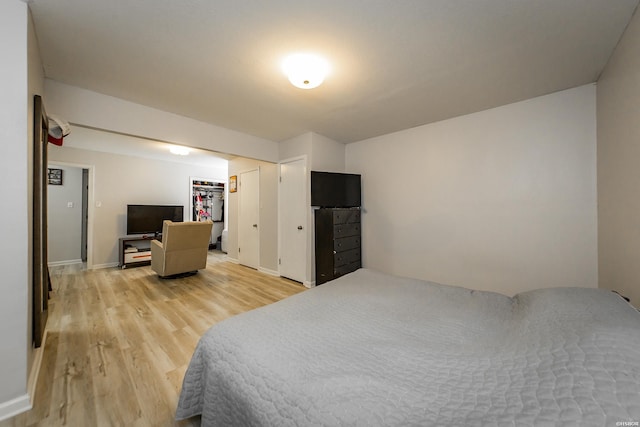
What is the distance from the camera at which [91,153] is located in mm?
4586

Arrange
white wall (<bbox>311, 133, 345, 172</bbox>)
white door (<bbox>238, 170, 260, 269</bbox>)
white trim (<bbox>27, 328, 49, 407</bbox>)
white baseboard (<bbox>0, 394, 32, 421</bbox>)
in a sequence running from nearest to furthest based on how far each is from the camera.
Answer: white baseboard (<bbox>0, 394, 32, 421</bbox>), white trim (<bbox>27, 328, 49, 407</bbox>), white wall (<bbox>311, 133, 345, 172</bbox>), white door (<bbox>238, 170, 260, 269</bbox>)

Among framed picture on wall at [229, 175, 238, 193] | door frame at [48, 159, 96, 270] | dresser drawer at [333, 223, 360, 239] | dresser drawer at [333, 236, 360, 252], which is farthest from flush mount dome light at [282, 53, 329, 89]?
door frame at [48, 159, 96, 270]

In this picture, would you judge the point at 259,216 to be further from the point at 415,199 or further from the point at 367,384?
the point at 367,384

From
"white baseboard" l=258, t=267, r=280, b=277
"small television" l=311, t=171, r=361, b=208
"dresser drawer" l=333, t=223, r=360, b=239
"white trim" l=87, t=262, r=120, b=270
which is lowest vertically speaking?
"white baseboard" l=258, t=267, r=280, b=277

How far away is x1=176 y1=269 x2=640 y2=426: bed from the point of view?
60cm

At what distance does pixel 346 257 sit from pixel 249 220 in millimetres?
2360

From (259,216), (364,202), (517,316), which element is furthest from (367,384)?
(259,216)

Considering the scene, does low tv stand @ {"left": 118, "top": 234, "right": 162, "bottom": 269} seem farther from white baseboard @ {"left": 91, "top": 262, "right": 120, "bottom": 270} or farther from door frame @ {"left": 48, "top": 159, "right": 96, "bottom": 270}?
door frame @ {"left": 48, "top": 159, "right": 96, "bottom": 270}

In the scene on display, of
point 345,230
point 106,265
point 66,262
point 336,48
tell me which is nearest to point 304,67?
point 336,48

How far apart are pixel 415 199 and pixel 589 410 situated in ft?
9.67

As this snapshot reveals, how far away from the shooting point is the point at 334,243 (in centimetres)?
327

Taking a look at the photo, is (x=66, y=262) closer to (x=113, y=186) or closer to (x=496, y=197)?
(x=113, y=186)

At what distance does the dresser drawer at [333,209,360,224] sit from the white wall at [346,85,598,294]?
0.36m

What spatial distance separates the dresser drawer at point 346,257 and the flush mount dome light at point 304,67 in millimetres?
2203
